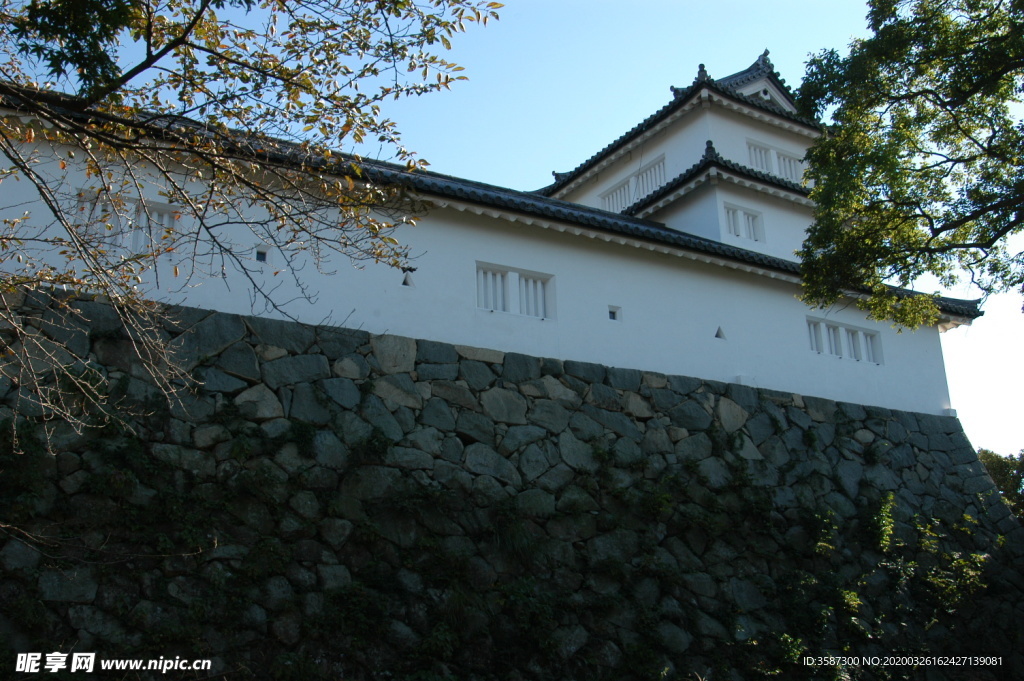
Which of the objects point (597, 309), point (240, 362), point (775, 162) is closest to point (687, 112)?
point (775, 162)

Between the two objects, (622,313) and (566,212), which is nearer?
(566,212)

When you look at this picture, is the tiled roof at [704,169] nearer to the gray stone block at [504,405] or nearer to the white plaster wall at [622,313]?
the white plaster wall at [622,313]

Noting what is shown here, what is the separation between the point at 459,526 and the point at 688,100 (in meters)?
9.60

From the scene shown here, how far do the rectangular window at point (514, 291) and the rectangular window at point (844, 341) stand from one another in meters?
4.42

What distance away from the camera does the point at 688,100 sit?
15.7m

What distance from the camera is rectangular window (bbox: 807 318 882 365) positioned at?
13.5m

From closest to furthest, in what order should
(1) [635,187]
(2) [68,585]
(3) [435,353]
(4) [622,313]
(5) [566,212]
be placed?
(2) [68,585]
(3) [435,353]
(5) [566,212]
(4) [622,313]
(1) [635,187]

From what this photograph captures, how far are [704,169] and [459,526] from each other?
7725 millimetres

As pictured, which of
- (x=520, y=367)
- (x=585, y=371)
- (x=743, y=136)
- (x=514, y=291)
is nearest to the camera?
(x=520, y=367)

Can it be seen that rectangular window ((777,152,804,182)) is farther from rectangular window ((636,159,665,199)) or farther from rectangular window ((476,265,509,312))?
rectangular window ((476,265,509,312))

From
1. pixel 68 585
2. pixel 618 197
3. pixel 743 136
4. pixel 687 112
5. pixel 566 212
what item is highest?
pixel 687 112

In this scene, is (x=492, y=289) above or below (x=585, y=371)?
above

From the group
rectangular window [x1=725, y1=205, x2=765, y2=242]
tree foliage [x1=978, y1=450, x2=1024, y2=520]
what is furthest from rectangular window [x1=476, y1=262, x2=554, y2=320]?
tree foliage [x1=978, y1=450, x2=1024, y2=520]

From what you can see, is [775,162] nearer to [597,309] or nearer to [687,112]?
[687,112]
